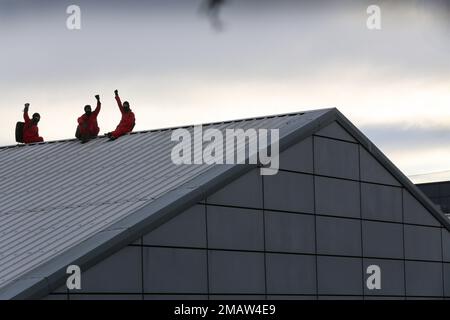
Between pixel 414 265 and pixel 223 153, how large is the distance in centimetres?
1184

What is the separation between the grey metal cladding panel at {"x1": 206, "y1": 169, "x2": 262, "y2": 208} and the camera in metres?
33.7

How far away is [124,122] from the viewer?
4338 centimetres

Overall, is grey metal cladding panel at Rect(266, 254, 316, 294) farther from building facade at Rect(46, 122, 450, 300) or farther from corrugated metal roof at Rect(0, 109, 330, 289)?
corrugated metal roof at Rect(0, 109, 330, 289)

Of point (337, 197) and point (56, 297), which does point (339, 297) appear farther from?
point (56, 297)

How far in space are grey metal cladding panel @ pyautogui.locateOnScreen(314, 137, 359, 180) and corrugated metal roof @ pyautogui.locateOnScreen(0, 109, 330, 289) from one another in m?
1.18

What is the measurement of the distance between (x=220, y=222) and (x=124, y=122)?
11.1 m

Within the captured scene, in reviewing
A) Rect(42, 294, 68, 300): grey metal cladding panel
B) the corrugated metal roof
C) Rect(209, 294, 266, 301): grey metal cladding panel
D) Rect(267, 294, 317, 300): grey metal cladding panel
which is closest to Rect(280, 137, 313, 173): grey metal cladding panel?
the corrugated metal roof

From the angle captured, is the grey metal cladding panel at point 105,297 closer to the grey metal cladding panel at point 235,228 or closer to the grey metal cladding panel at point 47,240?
the grey metal cladding panel at point 47,240

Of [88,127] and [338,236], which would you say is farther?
[88,127]

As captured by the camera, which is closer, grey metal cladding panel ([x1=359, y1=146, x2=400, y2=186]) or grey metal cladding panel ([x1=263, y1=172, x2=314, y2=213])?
grey metal cladding panel ([x1=263, y1=172, x2=314, y2=213])

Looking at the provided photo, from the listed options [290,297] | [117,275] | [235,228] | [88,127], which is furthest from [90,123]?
[117,275]

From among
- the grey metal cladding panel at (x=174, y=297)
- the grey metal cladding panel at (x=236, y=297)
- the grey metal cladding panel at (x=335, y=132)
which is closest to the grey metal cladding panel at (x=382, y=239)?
the grey metal cladding panel at (x=335, y=132)

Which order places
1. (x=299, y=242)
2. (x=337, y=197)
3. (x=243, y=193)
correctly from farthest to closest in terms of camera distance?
(x=337, y=197), (x=299, y=242), (x=243, y=193)
